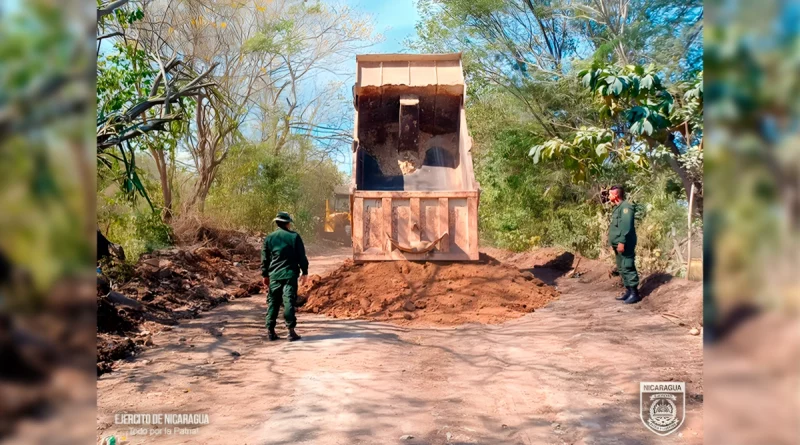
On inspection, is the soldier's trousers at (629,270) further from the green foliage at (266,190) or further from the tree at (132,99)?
the tree at (132,99)

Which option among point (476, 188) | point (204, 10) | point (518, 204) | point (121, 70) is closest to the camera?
point (121, 70)

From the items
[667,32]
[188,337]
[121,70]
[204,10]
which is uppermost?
[204,10]

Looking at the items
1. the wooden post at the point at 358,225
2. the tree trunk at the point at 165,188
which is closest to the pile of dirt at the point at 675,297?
the wooden post at the point at 358,225

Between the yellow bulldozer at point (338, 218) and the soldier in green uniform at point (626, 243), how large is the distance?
2.78m

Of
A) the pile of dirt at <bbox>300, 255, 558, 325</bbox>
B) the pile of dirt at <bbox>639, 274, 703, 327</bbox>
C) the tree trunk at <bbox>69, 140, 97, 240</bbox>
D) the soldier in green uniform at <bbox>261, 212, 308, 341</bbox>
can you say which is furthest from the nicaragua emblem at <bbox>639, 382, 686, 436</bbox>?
the soldier in green uniform at <bbox>261, 212, 308, 341</bbox>

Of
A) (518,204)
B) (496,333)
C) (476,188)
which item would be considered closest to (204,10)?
(476,188)

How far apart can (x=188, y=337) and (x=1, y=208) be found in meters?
3.35

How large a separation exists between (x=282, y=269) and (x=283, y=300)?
0.26 meters

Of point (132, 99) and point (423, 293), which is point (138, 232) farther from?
point (423, 293)

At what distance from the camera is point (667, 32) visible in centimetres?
575

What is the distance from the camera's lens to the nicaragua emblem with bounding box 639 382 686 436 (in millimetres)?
2051

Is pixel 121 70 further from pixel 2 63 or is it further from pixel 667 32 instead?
pixel 667 32

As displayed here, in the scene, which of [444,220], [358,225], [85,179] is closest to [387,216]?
[358,225]

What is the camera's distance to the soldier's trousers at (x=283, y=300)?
4.11 m
